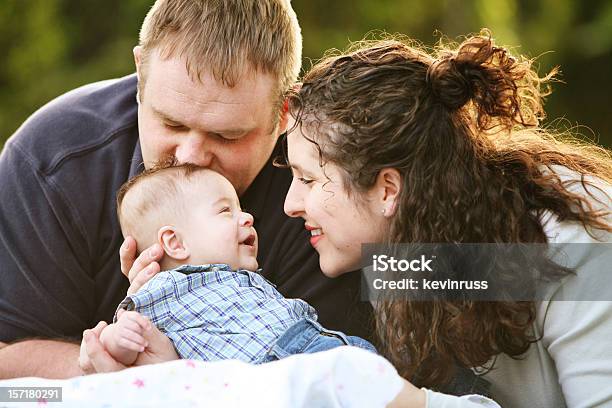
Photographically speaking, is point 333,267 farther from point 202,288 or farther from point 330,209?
point 202,288

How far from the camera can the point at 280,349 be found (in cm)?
161

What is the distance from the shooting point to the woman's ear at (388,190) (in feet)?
5.60

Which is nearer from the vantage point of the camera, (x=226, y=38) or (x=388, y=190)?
(x=388, y=190)

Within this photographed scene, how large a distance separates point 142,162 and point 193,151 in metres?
0.25

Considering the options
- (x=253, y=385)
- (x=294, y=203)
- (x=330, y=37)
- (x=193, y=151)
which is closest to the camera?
(x=253, y=385)

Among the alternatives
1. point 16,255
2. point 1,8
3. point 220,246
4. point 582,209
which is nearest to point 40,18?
point 1,8

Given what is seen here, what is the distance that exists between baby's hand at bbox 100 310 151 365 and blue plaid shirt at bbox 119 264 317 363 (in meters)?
0.07

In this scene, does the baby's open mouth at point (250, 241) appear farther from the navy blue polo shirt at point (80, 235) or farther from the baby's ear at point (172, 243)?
the navy blue polo shirt at point (80, 235)

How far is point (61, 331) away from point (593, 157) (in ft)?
4.31

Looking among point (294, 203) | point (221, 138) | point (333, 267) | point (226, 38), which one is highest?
point (226, 38)

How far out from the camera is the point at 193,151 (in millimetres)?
1918

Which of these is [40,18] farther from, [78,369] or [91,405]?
[91,405]

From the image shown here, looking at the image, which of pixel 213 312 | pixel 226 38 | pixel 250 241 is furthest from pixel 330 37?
pixel 213 312

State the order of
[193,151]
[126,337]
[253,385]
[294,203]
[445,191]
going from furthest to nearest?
[193,151] → [294,203] → [445,191] → [126,337] → [253,385]
